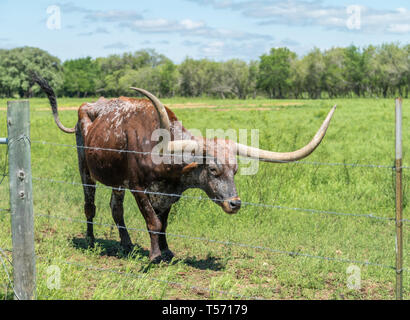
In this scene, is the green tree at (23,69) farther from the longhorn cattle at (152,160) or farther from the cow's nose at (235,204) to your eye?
the cow's nose at (235,204)

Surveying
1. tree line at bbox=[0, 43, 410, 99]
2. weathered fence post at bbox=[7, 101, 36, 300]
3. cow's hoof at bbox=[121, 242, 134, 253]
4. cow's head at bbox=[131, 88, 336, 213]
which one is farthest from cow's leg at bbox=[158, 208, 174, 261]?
tree line at bbox=[0, 43, 410, 99]

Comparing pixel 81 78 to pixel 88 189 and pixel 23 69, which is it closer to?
pixel 23 69

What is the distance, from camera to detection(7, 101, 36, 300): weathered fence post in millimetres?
3709

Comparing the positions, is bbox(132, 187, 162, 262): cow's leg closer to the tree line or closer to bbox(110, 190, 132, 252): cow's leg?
bbox(110, 190, 132, 252): cow's leg

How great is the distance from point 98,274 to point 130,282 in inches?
22.3

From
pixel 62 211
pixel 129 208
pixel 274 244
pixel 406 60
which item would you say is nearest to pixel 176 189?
pixel 274 244

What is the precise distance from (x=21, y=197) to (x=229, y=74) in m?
89.7

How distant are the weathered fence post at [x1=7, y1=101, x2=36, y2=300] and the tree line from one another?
69047 mm

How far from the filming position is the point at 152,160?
5.11 metres

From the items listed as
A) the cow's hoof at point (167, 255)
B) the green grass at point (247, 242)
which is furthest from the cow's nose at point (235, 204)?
the cow's hoof at point (167, 255)

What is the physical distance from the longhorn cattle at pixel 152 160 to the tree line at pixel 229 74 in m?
67.2

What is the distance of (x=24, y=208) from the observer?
3773mm

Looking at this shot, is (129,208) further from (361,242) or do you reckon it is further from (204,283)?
(361,242)

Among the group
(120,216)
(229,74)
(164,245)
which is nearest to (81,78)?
(229,74)
